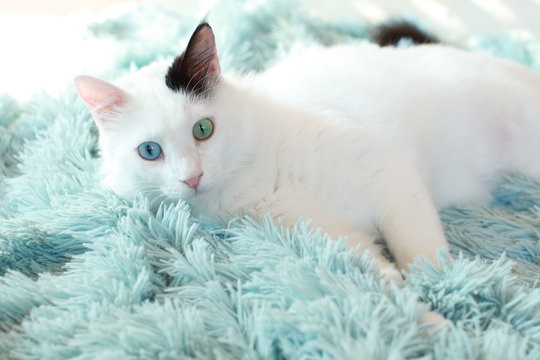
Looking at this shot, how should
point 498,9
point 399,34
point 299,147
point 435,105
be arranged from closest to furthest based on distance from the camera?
point 299,147
point 435,105
point 399,34
point 498,9

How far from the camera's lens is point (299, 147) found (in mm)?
1239

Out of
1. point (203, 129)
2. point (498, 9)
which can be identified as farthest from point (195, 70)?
point (498, 9)

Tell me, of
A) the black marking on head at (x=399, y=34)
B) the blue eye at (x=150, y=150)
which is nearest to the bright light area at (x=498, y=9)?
the black marking on head at (x=399, y=34)

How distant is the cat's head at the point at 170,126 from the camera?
3.60ft

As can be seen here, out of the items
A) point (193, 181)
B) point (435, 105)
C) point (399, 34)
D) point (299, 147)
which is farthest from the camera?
point (399, 34)

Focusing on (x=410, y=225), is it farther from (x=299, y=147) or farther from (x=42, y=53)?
(x=42, y=53)

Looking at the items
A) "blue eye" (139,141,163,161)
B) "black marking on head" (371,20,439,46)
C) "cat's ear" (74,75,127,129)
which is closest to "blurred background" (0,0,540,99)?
"black marking on head" (371,20,439,46)

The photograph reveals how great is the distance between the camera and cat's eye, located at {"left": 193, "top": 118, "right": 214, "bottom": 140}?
1128 mm

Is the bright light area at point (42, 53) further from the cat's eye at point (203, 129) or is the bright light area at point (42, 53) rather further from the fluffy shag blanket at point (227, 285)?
the cat's eye at point (203, 129)

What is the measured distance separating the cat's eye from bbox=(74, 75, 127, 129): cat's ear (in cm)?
18

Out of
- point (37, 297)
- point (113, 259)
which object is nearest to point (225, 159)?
point (113, 259)

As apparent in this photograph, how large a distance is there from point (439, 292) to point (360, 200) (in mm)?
343

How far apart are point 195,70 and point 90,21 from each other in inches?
51.0

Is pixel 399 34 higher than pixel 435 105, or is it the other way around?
pixel 399 34
